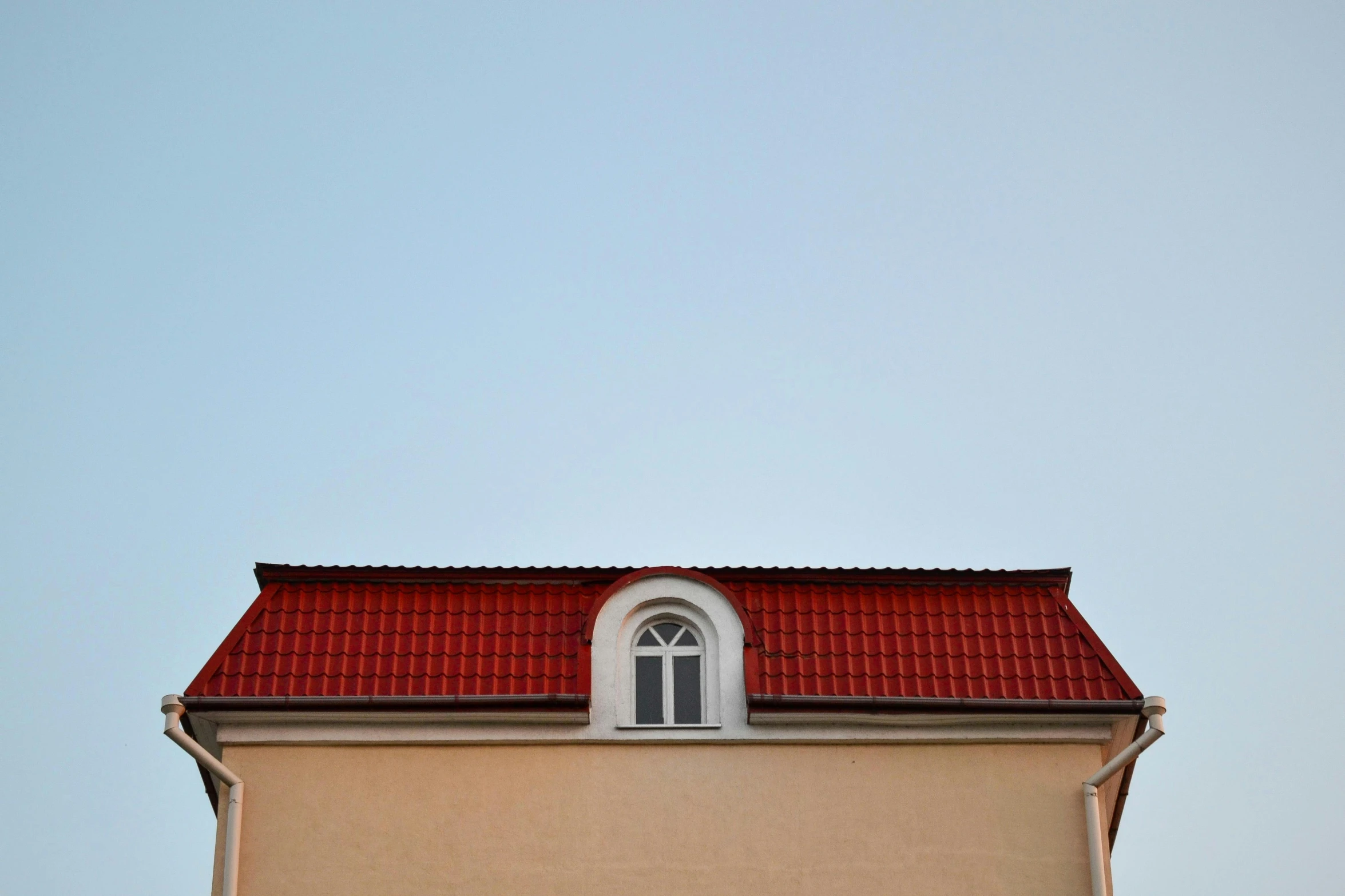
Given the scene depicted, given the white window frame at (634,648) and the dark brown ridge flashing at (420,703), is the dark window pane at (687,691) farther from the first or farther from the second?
the dark brown ridge flashing at (420,703)

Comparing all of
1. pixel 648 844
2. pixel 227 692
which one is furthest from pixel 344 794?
pixel 648 844

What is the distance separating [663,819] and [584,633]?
6.62 feet

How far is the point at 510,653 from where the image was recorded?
17.4 meters

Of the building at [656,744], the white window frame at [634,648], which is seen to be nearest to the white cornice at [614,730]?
the building at [656,744]

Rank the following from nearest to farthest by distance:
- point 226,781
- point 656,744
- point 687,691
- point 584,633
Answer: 1. point 226,781
2. point 656,744
3. point 584,633
4. point 687,691

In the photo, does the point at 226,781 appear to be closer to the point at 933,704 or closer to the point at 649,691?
the point at 649,691

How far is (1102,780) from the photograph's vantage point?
16875 millimetres

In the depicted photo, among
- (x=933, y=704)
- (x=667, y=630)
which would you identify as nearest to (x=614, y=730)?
(x=667, y=630)

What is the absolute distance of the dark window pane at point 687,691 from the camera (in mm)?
17297

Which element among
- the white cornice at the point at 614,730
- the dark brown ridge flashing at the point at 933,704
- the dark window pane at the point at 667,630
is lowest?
the white cornice at the point at 614,730

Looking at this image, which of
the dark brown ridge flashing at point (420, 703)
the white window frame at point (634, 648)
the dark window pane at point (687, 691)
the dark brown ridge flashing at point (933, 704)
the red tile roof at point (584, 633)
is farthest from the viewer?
the dark window pane at point (687, 691)

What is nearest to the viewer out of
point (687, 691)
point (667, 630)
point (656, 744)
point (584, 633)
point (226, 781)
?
point (226, 781)

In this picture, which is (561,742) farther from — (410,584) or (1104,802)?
(1104,802)

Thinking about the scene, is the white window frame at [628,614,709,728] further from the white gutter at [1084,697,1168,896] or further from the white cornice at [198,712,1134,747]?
the white gutter at [1084,697,1168,896]
